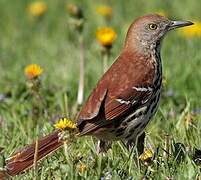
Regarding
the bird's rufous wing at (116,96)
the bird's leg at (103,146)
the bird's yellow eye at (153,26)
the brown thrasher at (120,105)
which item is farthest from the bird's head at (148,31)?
the bird's leg at (103,146)

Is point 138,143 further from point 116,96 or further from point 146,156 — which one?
point 146,156

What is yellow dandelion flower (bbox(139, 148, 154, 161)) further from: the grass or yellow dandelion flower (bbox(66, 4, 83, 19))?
yellow dandelion flower (bbox(66, 4, 83, 19))

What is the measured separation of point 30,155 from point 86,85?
247 centimetres

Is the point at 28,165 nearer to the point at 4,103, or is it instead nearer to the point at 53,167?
the point at 53,167

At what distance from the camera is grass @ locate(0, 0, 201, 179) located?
4875mm

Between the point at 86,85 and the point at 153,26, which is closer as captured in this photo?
the point at 153,26

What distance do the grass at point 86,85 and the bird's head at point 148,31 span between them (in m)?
0.64

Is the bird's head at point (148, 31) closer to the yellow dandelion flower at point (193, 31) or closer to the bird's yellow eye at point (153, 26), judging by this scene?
the bird's yellow eye at point (153, 26)

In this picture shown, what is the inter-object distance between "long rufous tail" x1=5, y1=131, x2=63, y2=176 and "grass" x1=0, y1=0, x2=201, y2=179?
69 millimetres

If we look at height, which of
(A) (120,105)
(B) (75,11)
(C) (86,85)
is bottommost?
(C) (86,85)

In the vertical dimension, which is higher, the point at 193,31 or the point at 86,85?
the point at 193,31

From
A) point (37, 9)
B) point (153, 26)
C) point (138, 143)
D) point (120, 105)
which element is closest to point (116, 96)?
point (120, 105)

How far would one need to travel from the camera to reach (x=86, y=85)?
739 centimetres

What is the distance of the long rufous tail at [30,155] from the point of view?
489 centimetres
